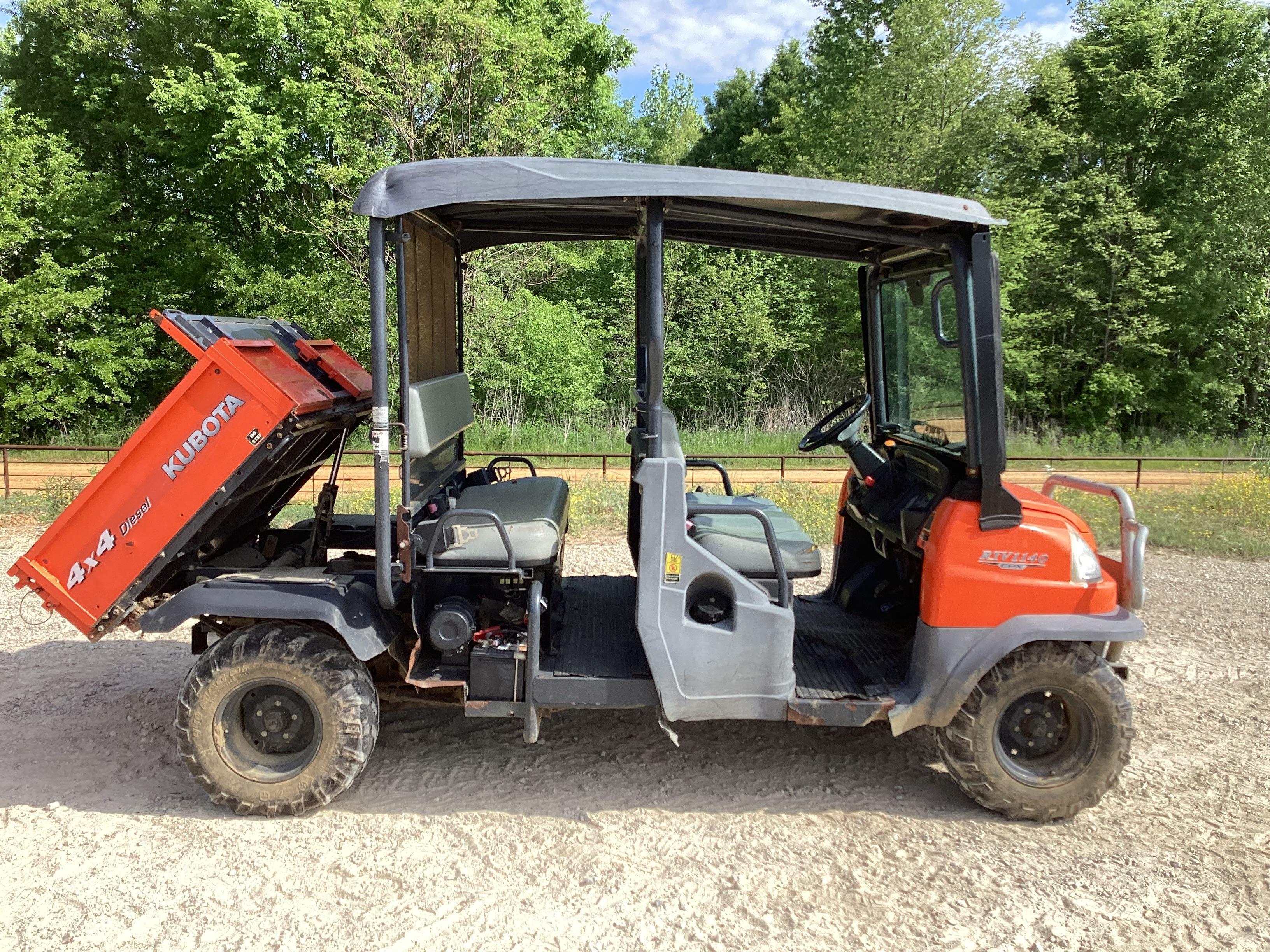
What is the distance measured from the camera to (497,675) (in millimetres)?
3719

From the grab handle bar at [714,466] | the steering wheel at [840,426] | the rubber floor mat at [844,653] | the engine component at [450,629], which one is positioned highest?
the steering wheel at [840,426]

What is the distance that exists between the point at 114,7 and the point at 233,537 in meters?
20.2

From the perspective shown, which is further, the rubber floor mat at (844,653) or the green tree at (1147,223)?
the green tree at (1147,223)

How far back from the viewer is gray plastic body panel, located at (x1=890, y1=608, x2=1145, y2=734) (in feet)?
11.8

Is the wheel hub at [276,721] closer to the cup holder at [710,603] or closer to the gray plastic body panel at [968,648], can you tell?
the cup holder at [710,603]

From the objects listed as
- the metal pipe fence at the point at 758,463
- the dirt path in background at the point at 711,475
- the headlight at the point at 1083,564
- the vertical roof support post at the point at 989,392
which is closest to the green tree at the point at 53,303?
the metal pipe fence at the point at 758,463

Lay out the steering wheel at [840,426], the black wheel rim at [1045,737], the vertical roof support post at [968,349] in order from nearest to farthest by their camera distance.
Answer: the vertical roof support post at [968,349], the black wheel rim at [1045,737], the steering wheel at [840,426]

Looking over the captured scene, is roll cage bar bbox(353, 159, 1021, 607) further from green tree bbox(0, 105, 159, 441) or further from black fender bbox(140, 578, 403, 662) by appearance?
green tree bbox(0, 105, 159, 441)

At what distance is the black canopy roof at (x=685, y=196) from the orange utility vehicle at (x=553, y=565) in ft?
0.04

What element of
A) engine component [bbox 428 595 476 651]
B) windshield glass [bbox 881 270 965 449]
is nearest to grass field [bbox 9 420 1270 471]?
windshield glass [bbox 881 270 965 449]

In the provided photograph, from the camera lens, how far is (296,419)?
11.8 feet

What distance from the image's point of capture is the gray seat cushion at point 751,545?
12.3 ft

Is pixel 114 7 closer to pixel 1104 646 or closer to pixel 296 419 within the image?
pixel 296 419

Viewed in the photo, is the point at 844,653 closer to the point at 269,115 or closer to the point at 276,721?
the point at 276,721
